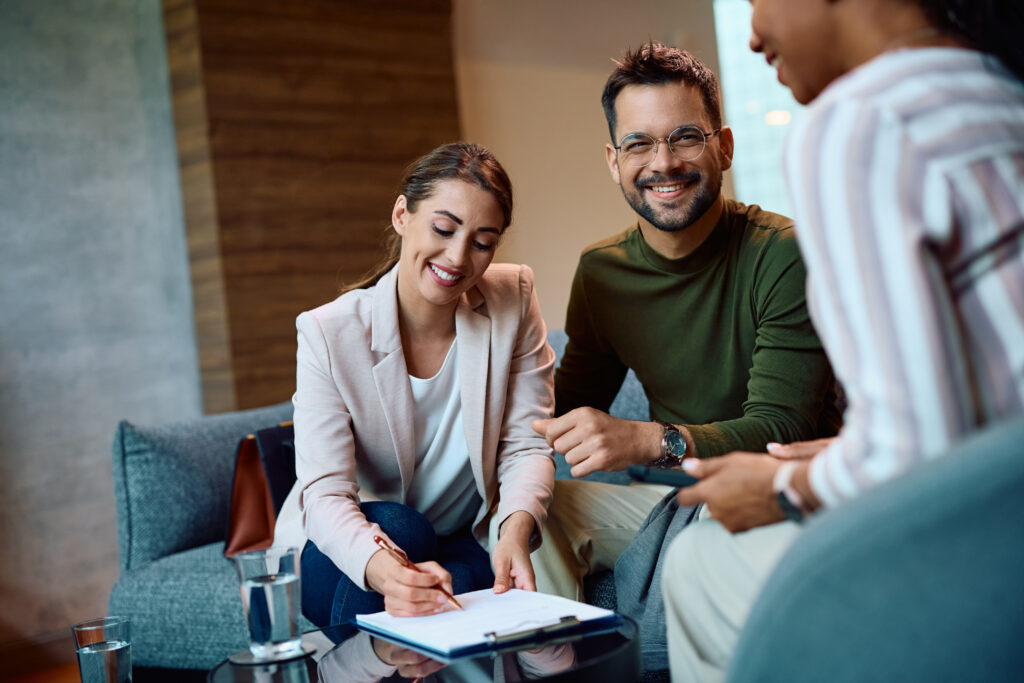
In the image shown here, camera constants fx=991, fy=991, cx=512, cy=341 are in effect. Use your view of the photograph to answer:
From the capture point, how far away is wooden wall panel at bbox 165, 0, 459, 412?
3.31 m

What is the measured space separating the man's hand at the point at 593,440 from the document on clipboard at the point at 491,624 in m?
0.28

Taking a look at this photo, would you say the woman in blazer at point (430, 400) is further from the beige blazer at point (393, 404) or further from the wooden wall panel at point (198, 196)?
the wooden wall panel at point (198, 196)

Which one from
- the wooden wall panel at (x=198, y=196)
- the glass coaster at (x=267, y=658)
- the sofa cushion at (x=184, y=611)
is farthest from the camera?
the wooden wall panel at (x=198, y=196)

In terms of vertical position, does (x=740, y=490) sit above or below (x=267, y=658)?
above

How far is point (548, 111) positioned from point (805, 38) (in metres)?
3.58

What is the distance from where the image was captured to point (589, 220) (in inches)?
178

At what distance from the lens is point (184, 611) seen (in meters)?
2.19

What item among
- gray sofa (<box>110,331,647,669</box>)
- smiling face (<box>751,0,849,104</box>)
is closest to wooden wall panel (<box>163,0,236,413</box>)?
gray sofa (<box>110,331,647,669</box>)

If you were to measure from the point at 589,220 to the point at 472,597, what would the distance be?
329 centimetres

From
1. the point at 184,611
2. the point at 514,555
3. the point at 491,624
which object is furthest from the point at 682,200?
the point at 184,611

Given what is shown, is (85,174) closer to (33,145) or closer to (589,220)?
(33,145)

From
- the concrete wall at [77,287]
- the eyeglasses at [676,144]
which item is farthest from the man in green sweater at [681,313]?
the concrete wall at [77,287]

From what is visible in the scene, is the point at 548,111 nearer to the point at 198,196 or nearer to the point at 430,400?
the point at 198,196

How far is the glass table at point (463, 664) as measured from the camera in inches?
→ 41.7
